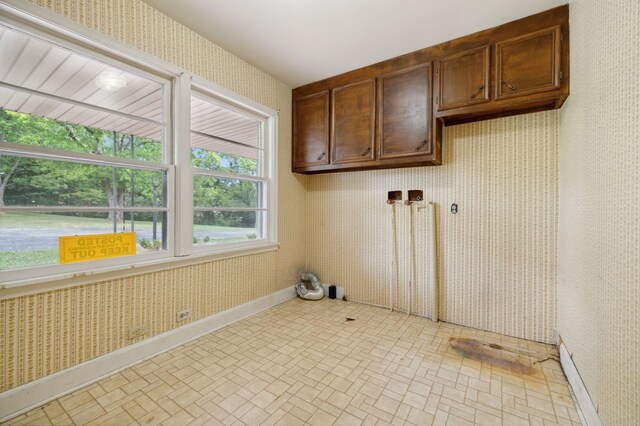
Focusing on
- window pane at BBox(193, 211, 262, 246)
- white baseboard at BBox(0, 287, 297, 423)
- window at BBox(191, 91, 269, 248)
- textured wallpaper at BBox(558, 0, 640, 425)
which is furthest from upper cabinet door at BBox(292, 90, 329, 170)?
textured wallpaper at BBox(558, 0, 640, 425)

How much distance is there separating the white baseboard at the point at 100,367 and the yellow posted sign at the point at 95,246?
67cm

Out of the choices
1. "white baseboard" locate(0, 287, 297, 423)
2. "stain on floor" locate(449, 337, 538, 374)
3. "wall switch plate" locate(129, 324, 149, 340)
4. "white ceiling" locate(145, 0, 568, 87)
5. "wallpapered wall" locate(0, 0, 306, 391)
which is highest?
"white ceiling" locate(145, 0, 568, 87)

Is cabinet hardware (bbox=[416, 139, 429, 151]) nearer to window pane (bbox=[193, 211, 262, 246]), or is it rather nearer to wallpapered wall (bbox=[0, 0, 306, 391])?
wallpapered wall (bbox=[0, 0, 306, 391])

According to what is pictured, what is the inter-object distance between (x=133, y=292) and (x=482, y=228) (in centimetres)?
296

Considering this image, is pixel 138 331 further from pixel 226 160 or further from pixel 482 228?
pixel 482 228

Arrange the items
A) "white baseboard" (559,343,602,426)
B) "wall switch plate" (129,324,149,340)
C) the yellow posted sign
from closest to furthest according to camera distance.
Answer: "white baseboard" (559,343,602,426)
the yellow posted sign
"wall switch plate" (129,324,149,340)

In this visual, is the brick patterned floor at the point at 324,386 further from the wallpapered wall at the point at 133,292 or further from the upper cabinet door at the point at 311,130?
the upper cabinet door at the point at 311,130

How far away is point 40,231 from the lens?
1605 mm

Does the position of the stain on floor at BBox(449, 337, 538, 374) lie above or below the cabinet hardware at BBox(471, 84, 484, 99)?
below

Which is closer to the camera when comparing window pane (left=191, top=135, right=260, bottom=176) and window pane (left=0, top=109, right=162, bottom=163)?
window pane (left=0, top=109, right=162, bottom=163)

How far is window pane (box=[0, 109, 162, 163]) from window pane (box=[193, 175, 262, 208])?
1.39 feet

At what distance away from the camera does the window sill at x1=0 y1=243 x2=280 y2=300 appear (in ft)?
4.75

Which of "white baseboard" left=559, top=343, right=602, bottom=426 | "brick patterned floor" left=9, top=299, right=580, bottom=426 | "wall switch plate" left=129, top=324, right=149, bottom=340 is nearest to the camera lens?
"white baseboard" left=559, top=343, right=602, bottom=426

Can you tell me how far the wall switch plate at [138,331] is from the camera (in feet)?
6.30
